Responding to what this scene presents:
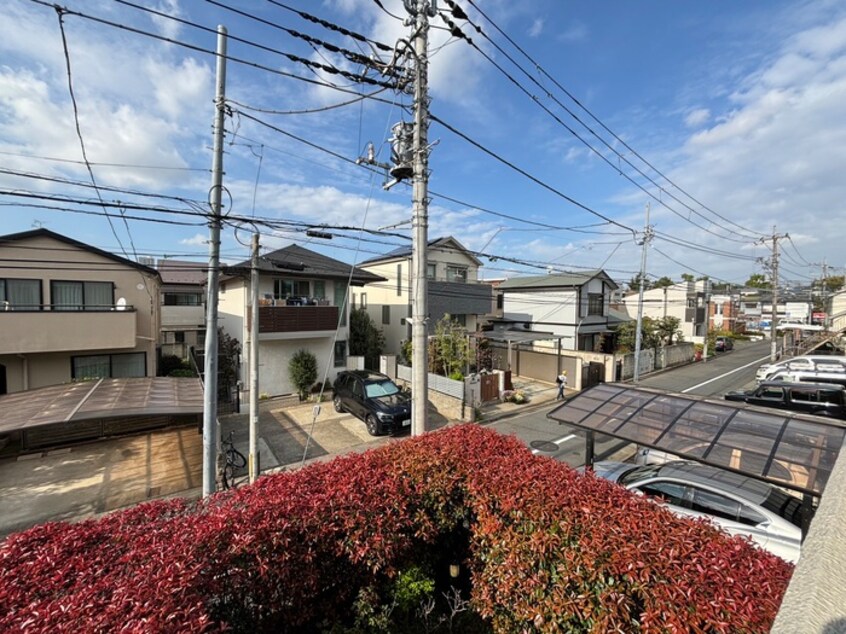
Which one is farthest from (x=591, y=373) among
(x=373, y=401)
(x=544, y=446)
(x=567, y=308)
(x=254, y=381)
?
(x=254, y=381)

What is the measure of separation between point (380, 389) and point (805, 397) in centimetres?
1486

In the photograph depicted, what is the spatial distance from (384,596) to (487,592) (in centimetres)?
105

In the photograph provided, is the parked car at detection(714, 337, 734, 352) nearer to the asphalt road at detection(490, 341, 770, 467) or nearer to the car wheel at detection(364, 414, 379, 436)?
the asphalt road at detection(490, 341, 770, 467)

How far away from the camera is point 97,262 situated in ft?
39.7

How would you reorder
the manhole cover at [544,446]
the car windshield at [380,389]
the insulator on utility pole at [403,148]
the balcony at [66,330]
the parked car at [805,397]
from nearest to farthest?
the insulator on utility pole at [403,148] < the manhole cover at [544,446] < the balcony at [66,330] < the parked car at [805,397] < the car windshield at [380,389]

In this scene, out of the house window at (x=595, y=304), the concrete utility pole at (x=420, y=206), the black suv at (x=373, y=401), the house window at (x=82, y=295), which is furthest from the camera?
the house window at (x=595, y=304)

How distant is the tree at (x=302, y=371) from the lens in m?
14.6

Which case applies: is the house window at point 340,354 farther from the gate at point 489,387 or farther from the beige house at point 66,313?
the beige house at point 66,313

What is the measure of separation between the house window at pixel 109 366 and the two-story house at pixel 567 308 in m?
20.2

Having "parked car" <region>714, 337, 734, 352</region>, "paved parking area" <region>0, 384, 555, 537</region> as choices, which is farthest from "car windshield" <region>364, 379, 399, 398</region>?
"parked car" <region>714, 337, 734, 352</region>

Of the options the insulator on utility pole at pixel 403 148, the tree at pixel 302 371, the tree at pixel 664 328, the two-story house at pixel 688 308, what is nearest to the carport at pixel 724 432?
the insulator on utility pole at pixel 403 148

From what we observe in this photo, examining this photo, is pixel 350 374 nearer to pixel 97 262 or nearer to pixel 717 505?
pixel 97 262

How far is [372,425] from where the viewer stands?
1143 centimetres

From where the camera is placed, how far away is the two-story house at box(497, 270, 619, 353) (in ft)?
74.2
